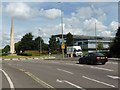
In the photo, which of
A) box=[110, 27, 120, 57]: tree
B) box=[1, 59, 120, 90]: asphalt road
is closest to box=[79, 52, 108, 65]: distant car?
box=[1, 59, 120, 90]: asphalt road

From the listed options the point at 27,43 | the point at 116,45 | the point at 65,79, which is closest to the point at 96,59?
the point at 65,79

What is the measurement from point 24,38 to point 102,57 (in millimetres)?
139033

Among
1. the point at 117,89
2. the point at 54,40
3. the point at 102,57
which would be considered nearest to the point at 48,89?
the point at 117,89

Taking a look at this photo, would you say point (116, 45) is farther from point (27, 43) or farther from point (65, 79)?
point (27, 43)

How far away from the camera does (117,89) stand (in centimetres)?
1341

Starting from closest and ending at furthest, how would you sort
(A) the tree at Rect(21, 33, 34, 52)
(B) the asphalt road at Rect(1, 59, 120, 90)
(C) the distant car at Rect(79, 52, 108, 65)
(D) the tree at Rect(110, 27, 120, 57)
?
1. (B) the asphalt road at Rect(1, 59, 120, 90)
2. (C) the distant car at Rect(79, 52, 108, 65)
3. (D) the tree at Rect(110, 27, 120, 57)
4. (A) the tree at Rect(21, 33, 34, 52)

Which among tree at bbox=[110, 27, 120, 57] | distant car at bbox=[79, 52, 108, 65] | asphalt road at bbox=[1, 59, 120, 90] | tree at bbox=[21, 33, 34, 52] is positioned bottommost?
asphalt road at bbox=[1, 59, 120, 90]

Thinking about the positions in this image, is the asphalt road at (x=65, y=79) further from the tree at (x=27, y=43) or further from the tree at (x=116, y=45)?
the tree at (x=27, y=43)

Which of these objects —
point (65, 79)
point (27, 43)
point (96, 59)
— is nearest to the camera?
point (65, 79)

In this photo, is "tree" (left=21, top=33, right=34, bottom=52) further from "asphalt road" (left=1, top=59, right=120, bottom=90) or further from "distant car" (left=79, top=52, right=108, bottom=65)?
"asphalt road" (left=1, top=59, right=120, bottom=90)

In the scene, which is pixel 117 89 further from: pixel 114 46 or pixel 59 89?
pixel 114 46

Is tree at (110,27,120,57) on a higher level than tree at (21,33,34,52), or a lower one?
lower

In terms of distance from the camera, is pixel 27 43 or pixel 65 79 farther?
pixel 27 43

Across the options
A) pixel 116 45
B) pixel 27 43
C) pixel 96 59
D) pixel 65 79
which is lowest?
pixel 65 79
